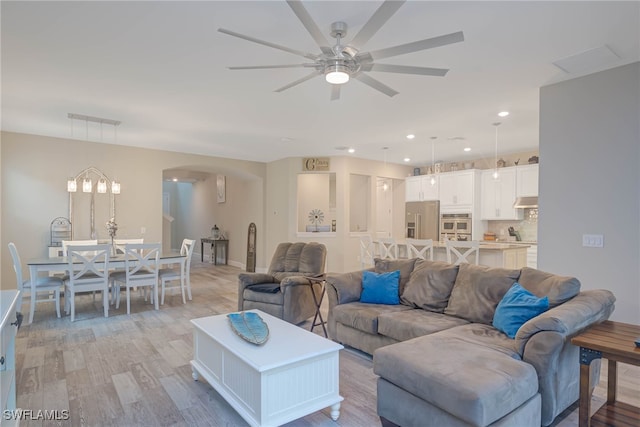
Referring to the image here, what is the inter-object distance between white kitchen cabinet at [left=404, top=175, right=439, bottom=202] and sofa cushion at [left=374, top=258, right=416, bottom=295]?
180 inches

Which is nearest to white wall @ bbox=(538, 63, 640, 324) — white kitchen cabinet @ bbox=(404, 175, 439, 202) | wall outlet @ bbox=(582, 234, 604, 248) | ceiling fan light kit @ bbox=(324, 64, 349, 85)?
wall outlet @ bbox=(582, 234, 604, 248)

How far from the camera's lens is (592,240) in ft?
10.4

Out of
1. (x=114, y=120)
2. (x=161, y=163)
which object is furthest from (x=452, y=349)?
(x=161, y=163)

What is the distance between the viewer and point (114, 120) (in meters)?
4.84

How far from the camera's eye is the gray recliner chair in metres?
4.02

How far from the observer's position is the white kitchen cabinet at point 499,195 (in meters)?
6.75

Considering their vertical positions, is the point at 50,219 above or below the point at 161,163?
below

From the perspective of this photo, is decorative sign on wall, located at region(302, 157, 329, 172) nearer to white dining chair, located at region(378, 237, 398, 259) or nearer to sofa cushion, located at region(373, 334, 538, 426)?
white dining chair, located at region(378, 237, 398, 259)

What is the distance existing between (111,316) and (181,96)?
306cm

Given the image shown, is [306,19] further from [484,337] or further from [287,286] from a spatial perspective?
[287,286]

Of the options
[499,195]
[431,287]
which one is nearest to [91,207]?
[431,287]

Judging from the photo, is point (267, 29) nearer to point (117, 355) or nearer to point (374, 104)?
point (374, 104)

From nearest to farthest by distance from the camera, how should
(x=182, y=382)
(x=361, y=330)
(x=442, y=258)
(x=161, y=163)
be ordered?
1. (x=182, y=382)
2. (x=361, y=330)
3. (x=442, y=258)
4. (x=161, y=163)

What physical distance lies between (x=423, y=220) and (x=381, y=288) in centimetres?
504
